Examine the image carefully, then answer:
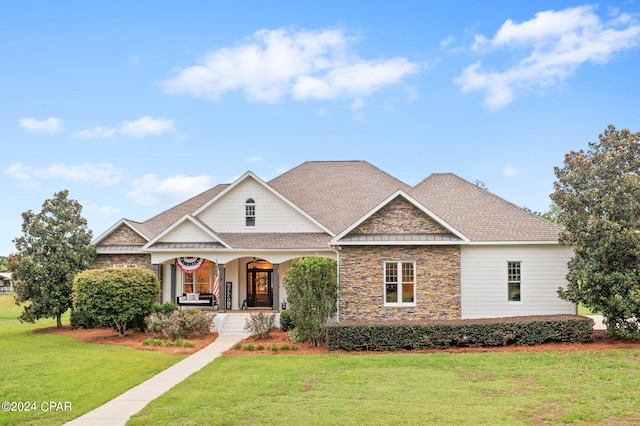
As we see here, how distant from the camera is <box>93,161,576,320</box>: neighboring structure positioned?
68.3 ft

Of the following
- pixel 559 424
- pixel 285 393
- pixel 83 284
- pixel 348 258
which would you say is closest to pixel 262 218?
pixel 348 258

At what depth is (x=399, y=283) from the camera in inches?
824

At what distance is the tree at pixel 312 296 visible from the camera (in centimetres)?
1891

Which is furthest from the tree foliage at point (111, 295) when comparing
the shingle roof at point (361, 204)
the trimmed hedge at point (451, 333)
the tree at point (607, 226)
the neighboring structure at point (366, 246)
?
the tree at point (607, 226)

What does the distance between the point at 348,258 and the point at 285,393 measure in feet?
31.4

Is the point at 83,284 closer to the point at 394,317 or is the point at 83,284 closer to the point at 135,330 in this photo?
the point at 135,330

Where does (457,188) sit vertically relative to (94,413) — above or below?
above

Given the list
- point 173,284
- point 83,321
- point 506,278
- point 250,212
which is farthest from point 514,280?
point 83,321

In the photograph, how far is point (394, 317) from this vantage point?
20.6 metres

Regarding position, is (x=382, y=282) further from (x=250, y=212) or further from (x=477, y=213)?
(x=250, y=212)

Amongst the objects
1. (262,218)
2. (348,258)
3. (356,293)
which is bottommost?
(356,293)

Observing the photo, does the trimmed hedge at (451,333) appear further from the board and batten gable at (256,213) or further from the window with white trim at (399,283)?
the board and batten gable at (256,213)

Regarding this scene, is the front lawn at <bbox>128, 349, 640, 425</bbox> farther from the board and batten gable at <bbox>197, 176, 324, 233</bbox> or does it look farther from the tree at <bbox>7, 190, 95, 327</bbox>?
the tree at <bbox>7, 190, 95, 327</bbox>

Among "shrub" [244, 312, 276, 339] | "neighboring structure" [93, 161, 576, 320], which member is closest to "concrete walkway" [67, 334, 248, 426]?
"shrub" [244, 312, 276, 339]
